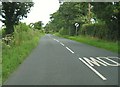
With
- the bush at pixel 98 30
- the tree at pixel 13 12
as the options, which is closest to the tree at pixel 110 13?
the bush at pixel 98 30

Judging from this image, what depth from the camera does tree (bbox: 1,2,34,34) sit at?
39031 mm

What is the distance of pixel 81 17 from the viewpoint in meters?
67.5

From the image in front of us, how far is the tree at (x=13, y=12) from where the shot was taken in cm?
3903

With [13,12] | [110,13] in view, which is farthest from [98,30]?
[110,13]

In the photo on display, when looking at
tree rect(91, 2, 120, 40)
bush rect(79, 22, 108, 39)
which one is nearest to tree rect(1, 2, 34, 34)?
bush rect(79, 22, 108, 39)

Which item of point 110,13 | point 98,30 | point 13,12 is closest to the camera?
point 110,13

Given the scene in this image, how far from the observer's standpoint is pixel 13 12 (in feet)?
132

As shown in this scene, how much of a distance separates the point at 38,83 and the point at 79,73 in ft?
8.55

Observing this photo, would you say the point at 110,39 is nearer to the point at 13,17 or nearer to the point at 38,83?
the point at 13,17

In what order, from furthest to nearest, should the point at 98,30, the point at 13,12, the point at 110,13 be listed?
the point at 98,30, the point at 13,12, the point at 110,13

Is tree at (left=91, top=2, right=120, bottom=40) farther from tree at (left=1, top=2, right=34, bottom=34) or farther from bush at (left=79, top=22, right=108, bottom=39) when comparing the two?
tree at (left=1, top=2, right=34, bottom=34)

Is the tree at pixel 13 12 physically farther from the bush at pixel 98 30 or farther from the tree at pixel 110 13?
the tree at pixel 110 13

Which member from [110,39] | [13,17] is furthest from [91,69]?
[13,17]

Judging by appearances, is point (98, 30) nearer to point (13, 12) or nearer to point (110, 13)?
point (13, 12)
